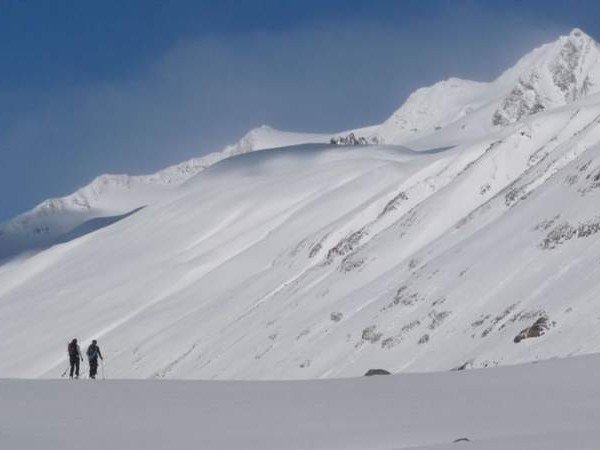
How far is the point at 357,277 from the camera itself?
79938 millimetres

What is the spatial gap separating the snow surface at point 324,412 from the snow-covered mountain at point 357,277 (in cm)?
1650

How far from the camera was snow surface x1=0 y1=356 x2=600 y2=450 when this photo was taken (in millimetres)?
17266

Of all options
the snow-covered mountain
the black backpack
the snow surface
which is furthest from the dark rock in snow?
the snow surface

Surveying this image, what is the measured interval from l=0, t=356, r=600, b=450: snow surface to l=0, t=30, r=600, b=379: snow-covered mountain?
1650 centimetres

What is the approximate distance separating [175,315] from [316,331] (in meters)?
38.8

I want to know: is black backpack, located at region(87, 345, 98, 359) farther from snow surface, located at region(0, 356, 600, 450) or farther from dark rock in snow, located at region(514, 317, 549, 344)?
dark rock in snow, located at region(514, 317, 549, 344)

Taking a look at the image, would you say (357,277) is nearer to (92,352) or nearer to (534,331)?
(534,331)

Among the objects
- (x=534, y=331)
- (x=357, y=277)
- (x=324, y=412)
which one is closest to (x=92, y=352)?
(x=534, y=331)

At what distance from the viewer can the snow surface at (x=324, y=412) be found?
1727cm

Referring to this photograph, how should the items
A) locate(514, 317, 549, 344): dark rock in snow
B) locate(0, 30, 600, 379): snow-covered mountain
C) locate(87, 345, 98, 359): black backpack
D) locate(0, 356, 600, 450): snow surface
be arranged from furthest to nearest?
locate(0, 30, 600, 379): snow-covered mountain
locate(514, 317, 549, 344): dark rock in snow
locate(87, 345, 98, 359): black backpack
locate(0, 356, 600, 450): snow surface

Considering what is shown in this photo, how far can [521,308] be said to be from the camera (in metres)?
49.5

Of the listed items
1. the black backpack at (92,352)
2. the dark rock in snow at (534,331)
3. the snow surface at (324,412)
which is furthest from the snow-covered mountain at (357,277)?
the snow surface at (324,412)

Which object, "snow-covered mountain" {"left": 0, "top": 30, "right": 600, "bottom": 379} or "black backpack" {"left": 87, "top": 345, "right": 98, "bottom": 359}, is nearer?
"black backpack" {"left": 87, "top": 345, "right": 98, "bottom": 359}

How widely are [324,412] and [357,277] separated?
5933cm
